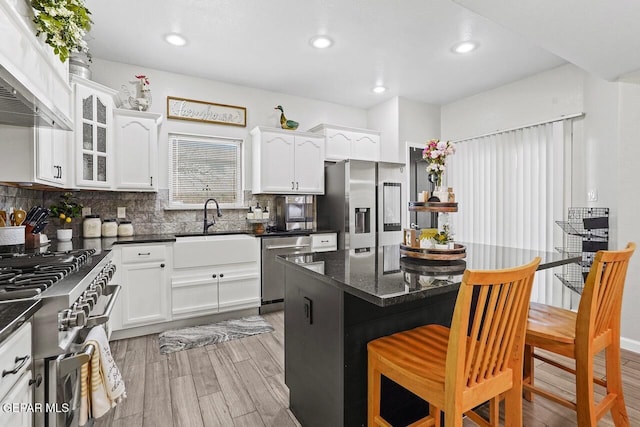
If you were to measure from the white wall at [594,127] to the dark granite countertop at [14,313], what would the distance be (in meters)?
3.93

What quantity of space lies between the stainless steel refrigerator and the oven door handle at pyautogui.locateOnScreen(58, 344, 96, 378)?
119 inches

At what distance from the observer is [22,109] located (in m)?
1.66

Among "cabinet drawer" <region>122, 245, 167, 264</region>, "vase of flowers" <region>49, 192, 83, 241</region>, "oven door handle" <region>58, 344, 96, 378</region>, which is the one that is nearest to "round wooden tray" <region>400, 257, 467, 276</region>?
"oven door handle" <region>58, 344, 96, 378</region>

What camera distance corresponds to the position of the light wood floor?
6.08 ft

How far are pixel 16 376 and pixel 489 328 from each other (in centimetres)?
153

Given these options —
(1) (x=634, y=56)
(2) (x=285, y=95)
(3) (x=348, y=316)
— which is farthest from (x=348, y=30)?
(3) (x=348, y=316)

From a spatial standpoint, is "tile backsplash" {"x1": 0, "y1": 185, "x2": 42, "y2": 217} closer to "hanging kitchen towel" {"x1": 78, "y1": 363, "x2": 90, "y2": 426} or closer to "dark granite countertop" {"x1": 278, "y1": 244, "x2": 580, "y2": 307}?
"hanging kitchen towel" {"x1": 78, "y1": 363, "x2": 90, "y2": 426}

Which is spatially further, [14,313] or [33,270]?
[33,270]

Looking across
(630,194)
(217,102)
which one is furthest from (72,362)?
(630,194)

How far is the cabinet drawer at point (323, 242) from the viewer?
3916 millimetres

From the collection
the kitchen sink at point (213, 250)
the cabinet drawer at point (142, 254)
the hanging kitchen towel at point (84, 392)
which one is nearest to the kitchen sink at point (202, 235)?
the kitchen sink at point (213, 250)

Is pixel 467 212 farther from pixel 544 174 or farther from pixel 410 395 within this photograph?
pixel 410 395

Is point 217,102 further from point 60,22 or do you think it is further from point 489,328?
point 489,328

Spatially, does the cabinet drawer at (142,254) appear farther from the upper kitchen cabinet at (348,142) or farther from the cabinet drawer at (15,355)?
the upper kitchen cabinet at (348,142)
